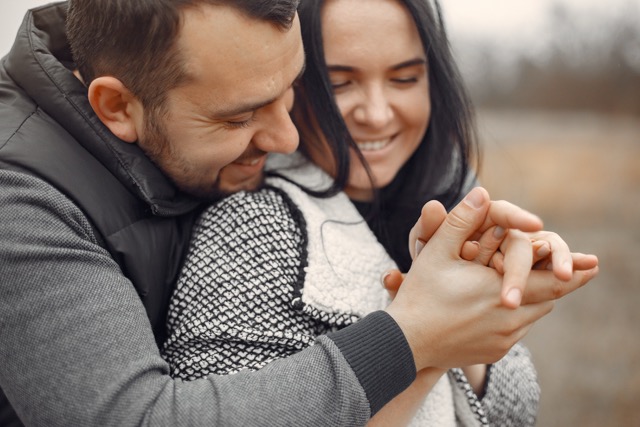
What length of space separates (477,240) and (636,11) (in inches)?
318

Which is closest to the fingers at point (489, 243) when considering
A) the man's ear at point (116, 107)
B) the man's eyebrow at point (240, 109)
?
the man's eyebrow at point (240, 109)

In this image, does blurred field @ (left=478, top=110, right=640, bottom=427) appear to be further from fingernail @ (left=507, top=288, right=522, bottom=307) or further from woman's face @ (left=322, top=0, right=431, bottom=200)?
fingernail @ (left=507, top=288, right=522, bottom=307)

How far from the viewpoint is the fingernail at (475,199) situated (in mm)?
1479

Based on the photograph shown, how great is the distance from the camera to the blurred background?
5082mm

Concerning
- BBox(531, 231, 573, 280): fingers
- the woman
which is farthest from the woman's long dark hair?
BBox(531, 231, 573, 280): fingers

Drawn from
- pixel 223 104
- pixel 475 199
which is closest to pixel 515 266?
pixel 475 199

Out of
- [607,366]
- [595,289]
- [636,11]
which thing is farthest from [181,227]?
[636,11]

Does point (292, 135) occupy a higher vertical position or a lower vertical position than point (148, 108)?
lower

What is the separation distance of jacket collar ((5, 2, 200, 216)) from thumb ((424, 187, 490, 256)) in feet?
2.09

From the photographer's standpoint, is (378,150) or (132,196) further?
(378,150)

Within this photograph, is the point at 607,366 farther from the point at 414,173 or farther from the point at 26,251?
the point at 26,251

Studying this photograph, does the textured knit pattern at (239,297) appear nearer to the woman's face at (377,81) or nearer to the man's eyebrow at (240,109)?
the man's eyebrow at (240,109)

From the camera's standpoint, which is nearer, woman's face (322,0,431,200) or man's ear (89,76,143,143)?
man's ear (89,76,143,143)

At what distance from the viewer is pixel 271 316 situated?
1.49 metres
